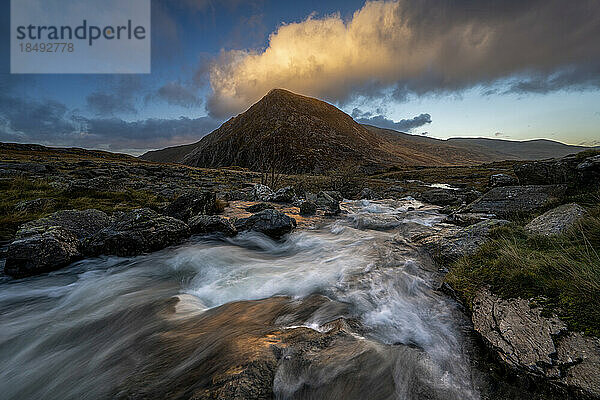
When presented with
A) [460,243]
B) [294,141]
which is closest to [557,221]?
[460,243]

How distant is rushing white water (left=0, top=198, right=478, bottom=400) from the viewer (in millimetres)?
2896

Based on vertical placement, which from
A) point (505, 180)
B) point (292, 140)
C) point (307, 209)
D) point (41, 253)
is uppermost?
point (292, 140)

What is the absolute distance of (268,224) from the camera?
28.2ft

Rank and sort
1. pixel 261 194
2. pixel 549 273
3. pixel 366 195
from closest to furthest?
pixel 549 273 → pixel 261 194 → pixel 366 195

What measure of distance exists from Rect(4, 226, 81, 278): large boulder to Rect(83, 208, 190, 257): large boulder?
0.39 metres

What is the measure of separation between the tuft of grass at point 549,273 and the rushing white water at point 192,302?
702 millimetres

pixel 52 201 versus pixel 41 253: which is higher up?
pixel 52 201

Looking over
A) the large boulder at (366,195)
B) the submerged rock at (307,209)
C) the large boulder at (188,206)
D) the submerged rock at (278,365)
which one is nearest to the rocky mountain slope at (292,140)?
the large boulder at (366,195)

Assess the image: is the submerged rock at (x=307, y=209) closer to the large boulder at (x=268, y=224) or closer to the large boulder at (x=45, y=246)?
the large boulder at (x=268, y=224)

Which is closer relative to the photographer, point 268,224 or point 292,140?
point 268,224

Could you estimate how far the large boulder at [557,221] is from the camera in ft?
14.3

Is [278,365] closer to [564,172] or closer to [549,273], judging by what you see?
[549,273]

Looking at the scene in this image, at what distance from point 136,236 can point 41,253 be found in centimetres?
173

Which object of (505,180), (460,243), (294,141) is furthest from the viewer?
(294,141)
